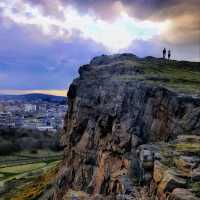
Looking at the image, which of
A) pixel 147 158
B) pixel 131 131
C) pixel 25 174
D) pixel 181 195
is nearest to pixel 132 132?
pixel 131 131

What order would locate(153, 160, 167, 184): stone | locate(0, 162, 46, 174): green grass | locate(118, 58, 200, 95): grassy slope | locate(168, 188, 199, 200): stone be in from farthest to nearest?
locate(0, 162, 46, 174): green grass
locate(118, 58, 200, 95): grassy slope
locate(153, 160, 167, 184): stone
locate(168, 188, 199, 200): stone

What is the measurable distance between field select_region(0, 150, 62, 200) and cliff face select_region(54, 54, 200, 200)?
9.87m

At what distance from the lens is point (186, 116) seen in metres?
32.5

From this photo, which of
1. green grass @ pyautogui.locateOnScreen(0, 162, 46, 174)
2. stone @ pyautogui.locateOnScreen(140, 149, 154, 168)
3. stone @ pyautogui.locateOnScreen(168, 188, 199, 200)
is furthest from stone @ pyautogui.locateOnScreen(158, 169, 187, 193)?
green grass @ pyautogui.locateOnScreen(0, 162, 46, 174)

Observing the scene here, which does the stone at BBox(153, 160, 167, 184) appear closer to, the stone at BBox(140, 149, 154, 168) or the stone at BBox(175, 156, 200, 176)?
the stone at BBox(175, 156, 200, 176)

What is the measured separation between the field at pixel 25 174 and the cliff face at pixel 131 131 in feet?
32.4

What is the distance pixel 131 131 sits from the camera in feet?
121

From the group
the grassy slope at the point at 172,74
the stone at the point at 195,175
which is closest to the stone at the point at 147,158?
the stone at the point at 195,175

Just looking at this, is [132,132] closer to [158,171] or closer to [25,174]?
[158,171]

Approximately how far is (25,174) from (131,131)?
5653 centimetres

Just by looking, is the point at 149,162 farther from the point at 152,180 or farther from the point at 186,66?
the point at 186,66

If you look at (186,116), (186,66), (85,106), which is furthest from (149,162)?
(186,66)

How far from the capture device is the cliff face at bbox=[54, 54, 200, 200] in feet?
78.2

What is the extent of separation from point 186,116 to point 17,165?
7951 cm
